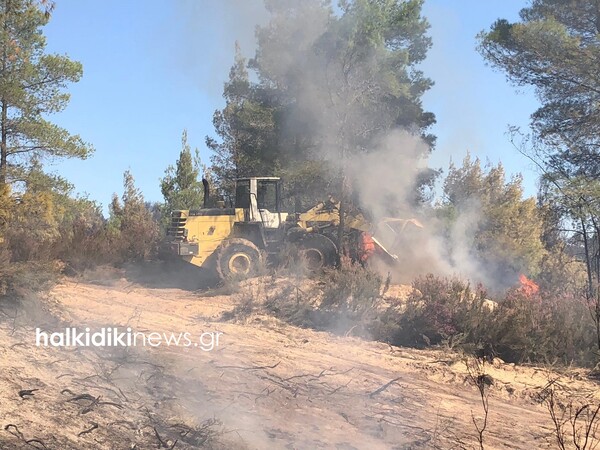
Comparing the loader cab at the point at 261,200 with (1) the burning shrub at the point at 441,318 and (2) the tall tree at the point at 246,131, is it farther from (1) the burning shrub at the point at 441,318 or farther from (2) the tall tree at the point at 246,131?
(1) the burning shrub at the point at 441,318

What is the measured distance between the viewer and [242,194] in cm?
1479

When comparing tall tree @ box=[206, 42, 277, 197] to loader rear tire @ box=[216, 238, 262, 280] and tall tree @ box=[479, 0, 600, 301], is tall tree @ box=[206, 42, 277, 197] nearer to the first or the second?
loader rear tire @ box=[216, 238, 262, 280]

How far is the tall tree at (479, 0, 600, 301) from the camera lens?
537 inches

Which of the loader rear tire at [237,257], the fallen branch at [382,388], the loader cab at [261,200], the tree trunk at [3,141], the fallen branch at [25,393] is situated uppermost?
the tree trunk at [3,141]

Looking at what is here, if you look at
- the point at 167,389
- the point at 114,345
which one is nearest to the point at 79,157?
the point at 114,345

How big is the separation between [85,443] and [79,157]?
10488 millimetres

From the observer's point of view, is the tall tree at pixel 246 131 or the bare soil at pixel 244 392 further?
the tall tree at pixel 246 131

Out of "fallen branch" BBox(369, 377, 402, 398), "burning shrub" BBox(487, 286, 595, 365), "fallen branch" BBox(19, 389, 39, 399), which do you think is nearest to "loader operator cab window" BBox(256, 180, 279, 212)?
"burning shrub" BBox(487, 286, 595, 365)

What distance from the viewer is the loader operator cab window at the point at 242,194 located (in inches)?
578

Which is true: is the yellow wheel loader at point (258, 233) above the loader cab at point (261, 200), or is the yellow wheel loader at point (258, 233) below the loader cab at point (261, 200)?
below

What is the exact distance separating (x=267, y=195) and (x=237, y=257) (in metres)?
2.07

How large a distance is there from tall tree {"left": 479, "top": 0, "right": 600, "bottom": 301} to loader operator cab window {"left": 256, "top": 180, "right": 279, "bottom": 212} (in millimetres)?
6789

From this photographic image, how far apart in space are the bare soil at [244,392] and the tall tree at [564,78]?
23.0 ft

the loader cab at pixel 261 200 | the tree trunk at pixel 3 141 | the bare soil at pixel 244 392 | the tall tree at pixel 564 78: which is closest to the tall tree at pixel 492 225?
the tall tree at pixel 564 78
